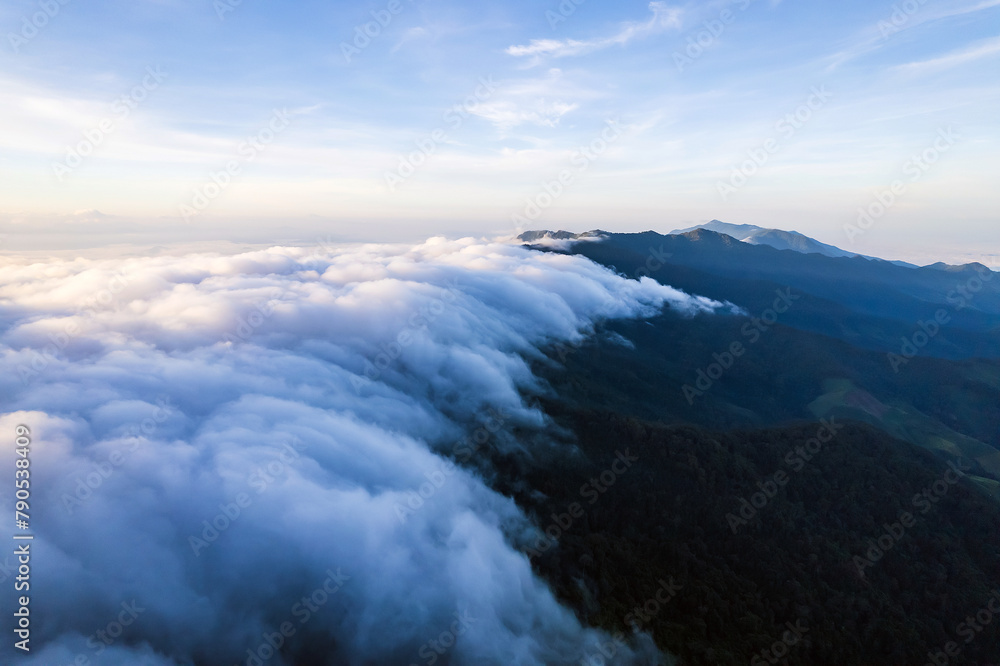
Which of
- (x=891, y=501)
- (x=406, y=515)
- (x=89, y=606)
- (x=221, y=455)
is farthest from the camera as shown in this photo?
(x=891, y=501)

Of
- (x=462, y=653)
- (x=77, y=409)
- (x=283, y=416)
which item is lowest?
(x=462, y=653)

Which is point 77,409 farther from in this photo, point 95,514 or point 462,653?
point 462,653

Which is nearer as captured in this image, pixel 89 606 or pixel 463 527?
pixel 89 606

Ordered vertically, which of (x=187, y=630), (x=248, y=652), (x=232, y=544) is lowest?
(x=248, y=652)

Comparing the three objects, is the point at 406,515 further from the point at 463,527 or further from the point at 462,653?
the point at 462,653

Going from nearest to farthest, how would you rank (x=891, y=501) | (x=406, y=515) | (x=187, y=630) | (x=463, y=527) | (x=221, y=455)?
(x=187, y=630)
(x=221, y=455)
(x=406, y=515)
(x=463, y=527)
(x=891, y=501)

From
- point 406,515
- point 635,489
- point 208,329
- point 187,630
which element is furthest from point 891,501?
point 208,329

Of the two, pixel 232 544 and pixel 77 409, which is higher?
pixel 77 409

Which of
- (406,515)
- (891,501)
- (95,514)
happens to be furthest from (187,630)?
(891,501)

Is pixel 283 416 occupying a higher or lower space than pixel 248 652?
higher
